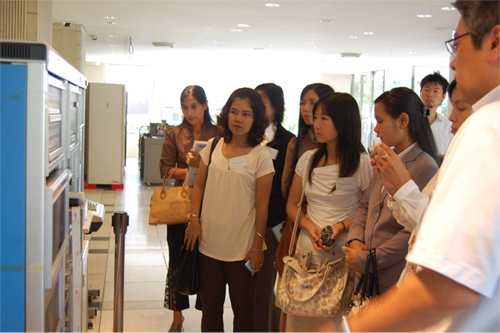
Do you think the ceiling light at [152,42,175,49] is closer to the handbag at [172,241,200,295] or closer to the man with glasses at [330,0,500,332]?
the handbag at [172,241,200,295]

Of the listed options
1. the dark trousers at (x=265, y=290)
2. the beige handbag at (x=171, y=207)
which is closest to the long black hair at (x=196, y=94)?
the beige handbag at (x=171, y=207)

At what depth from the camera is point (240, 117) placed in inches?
102

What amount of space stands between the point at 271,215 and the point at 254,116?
62cm

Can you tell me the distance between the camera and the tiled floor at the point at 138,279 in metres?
3.33

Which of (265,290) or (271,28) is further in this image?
(271,28)

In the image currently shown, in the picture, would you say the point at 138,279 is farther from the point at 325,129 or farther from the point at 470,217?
the point at 470,217

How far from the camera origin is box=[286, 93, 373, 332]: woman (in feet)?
7.54

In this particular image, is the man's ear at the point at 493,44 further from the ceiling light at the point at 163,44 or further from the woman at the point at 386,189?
the ceiling light at the point at 163,44

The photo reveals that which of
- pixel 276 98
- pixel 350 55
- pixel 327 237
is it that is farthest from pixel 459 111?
pixel 350 55

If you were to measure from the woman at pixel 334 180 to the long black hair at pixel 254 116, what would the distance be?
366 mm

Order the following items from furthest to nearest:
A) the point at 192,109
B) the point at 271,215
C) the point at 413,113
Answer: the point at 192,109 < the point at 271,215 < the point at 413,113

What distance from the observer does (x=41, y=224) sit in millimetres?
1247

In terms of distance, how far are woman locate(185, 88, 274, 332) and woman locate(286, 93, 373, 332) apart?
0.28 m

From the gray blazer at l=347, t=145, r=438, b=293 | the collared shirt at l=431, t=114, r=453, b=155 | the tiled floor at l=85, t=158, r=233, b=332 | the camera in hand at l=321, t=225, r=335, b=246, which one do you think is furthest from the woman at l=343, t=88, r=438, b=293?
the collared shirt at l=431, t=114, r=453, b=155
